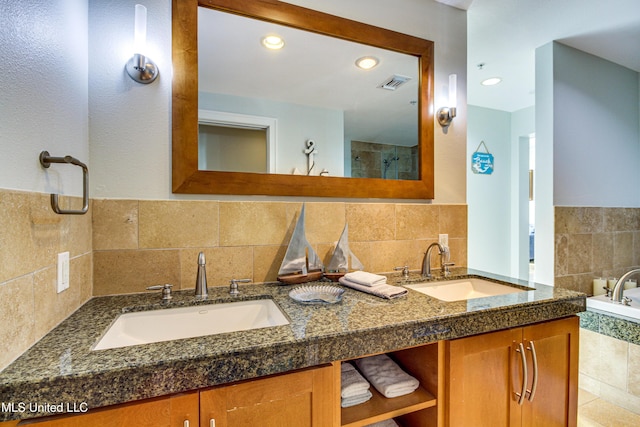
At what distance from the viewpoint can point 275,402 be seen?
75cm

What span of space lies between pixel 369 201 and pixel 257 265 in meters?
0.68

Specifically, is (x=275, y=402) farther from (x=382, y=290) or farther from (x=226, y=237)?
(x=226, y=237)

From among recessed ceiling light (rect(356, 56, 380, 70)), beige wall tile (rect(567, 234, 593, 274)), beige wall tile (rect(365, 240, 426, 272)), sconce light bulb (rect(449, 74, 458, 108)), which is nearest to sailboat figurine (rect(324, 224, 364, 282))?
beige wall tile (rect(365, 240, 426, 272))

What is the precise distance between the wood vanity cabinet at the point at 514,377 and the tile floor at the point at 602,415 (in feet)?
3.19

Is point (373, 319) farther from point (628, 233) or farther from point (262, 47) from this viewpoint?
point (628, 233)

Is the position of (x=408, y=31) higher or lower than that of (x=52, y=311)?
higher

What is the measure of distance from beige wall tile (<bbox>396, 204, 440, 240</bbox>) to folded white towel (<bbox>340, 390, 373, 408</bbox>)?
0.83m

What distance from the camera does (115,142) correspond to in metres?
1.16

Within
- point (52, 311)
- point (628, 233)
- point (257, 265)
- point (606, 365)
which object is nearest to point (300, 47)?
point (257, 265)

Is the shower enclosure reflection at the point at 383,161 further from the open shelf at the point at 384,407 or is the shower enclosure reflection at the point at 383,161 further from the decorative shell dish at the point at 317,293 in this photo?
the open shelf at the point at 384,407

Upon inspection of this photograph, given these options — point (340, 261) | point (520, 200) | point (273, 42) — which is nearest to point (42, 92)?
point (273, 42)

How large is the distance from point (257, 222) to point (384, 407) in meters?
0.86

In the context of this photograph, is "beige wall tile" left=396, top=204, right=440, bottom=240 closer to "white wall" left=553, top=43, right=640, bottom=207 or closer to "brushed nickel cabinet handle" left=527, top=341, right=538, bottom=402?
"brushed nickel cabinet handle" left=527, top=341, right=538, bottom=402

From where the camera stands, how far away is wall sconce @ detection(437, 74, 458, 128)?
1697mm
